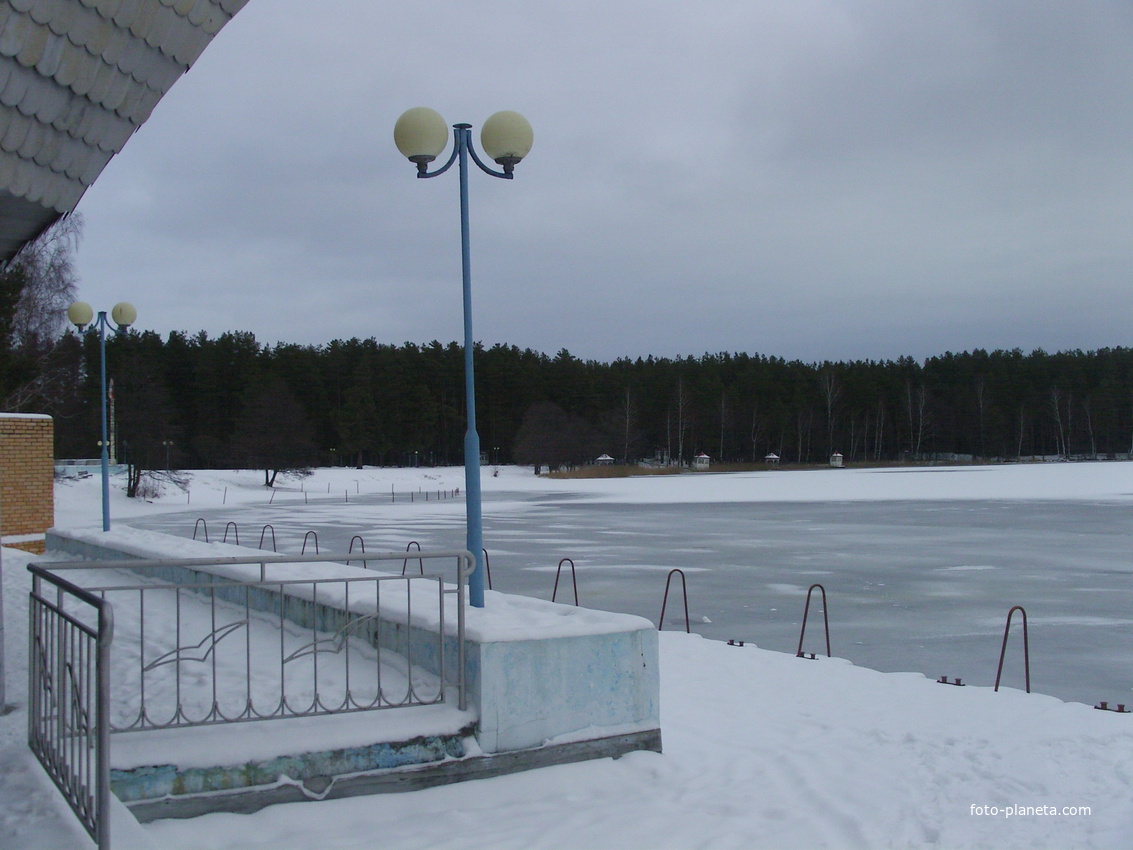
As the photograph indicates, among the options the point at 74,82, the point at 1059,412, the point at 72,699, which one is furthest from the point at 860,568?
the point at 1059,412

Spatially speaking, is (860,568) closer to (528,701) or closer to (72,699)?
(528,701)

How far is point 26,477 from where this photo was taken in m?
24.2

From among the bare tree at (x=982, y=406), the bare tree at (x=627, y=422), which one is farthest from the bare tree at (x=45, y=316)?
the bare tree at (x=982, y=406)

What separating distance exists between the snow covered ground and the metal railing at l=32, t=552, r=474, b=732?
0.71 meters

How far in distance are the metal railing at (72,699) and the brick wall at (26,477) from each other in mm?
19904

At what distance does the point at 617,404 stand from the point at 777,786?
110183 mm

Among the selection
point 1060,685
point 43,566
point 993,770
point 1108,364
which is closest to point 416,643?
point 43,566

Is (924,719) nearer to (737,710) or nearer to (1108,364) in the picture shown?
(737,710)

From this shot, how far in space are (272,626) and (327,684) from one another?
2227 millimetres

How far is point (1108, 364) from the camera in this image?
13250cm

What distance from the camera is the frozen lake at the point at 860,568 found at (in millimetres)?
12234

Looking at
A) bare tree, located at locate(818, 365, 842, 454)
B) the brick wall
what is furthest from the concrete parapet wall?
bare tree, located at locate(818, 365, 842, 454)

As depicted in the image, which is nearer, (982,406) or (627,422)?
(627,422)

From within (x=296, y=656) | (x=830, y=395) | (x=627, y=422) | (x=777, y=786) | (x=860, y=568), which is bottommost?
(x=860, y=568)
